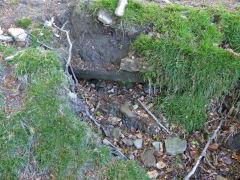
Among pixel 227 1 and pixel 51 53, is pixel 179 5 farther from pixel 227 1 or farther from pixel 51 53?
pixel 51 53

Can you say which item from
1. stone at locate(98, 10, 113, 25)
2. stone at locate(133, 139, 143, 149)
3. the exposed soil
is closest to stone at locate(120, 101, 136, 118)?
the exposed soil

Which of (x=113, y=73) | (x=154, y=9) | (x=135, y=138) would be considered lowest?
(x=135, y=138)

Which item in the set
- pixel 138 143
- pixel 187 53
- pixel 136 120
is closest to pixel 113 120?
pixel 136 120

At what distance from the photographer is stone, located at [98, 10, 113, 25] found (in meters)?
4.50

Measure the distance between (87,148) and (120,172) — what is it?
2.07ft

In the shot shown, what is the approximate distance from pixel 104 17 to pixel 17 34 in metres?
1.77

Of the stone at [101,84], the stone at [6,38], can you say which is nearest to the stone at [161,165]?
the stone at [101,84]

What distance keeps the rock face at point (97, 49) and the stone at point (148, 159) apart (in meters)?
1.43

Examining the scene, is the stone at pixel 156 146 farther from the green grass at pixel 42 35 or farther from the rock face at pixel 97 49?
the green grass at pixel 42 35

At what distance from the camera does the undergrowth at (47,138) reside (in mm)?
3184

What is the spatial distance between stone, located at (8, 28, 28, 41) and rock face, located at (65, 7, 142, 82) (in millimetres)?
1005

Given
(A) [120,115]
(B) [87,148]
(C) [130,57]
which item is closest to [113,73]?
(C) [130,57]

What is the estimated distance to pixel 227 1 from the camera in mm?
4992

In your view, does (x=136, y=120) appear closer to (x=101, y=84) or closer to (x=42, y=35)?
(x=101, y=84)
